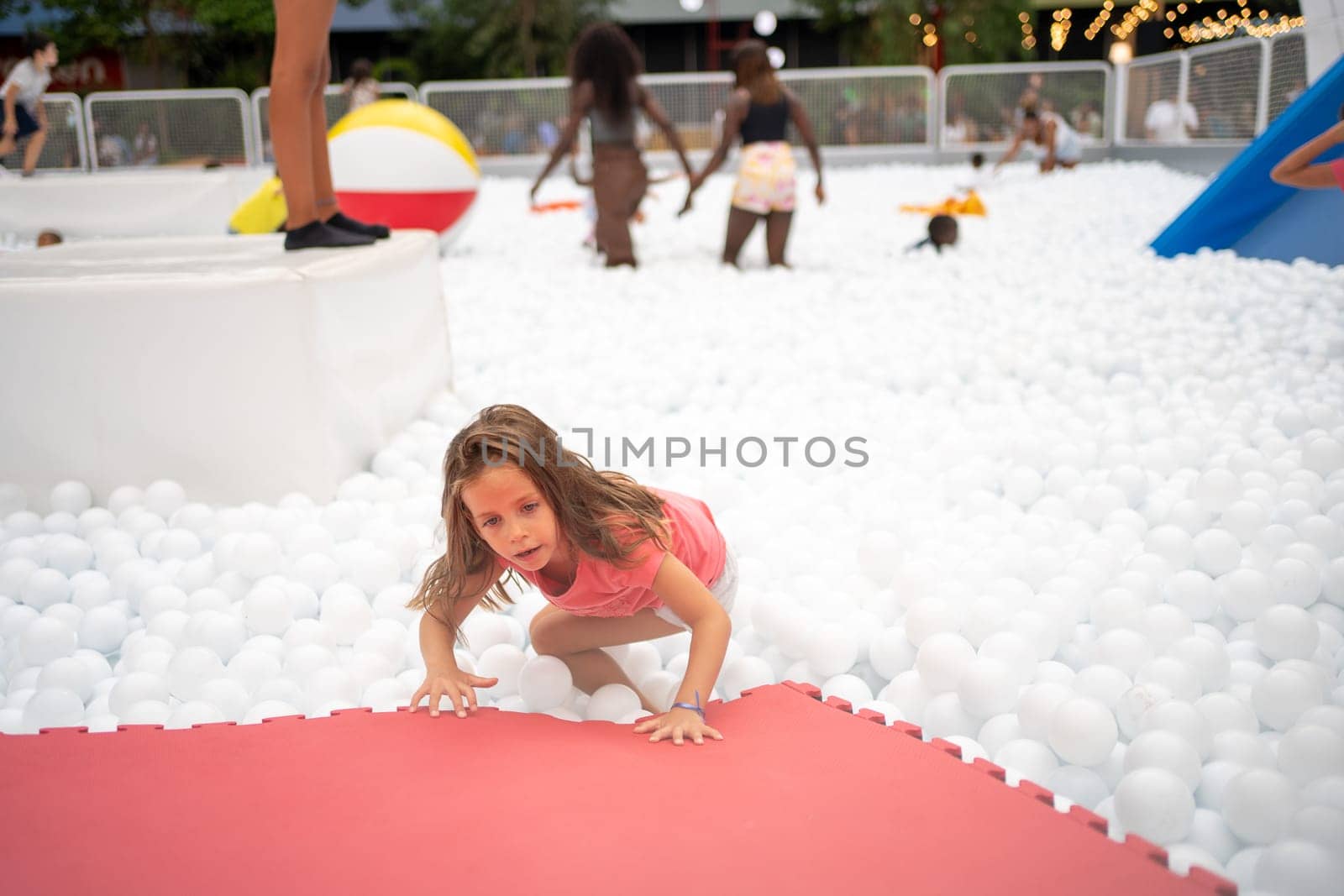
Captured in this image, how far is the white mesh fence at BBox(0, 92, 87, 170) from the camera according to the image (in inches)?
458

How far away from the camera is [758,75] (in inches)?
215

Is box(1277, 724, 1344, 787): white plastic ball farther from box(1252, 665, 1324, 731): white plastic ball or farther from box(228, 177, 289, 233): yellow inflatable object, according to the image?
box(228, 177, 289, 233): yellow inflatable object

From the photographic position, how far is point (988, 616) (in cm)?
170

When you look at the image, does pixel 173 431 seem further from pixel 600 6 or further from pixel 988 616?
pixel 600 6

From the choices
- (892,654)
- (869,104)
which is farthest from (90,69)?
(892,654)

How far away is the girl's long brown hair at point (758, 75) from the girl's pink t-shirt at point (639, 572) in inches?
162

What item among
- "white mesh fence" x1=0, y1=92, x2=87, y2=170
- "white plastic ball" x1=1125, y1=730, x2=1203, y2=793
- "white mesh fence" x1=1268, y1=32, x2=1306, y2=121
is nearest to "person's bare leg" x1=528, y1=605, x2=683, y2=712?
"white plastic ball" x1=1125, y1=730, x2=1203, y2=793

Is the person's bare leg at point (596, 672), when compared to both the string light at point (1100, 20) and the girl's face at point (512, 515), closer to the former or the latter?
the girl's face at point (512, 515)

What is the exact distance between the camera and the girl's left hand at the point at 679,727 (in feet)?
4.64

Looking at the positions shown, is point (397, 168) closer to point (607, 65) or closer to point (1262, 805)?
point (607, 65)

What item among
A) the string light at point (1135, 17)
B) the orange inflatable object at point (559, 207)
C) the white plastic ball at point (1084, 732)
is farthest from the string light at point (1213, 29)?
the white plastic ball at point (1084, 732)

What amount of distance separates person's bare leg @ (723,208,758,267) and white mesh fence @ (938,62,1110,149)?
807 cm

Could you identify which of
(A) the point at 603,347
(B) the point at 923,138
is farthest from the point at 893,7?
(A) the point at 603,347

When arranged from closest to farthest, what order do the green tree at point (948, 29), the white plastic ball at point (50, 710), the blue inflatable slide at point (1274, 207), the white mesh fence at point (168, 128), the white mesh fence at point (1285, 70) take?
the white plastic ball at point (50, 710) → the blue inflatable slide at point (1274, 207) → the white mesh fence at point (1285, 70) → the white mesh fence at point (168, 128) → the green tree at point (948, 29)
